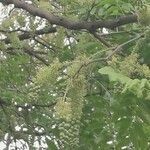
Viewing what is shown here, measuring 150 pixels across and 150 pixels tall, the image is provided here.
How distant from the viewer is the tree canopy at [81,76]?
2.25 meters

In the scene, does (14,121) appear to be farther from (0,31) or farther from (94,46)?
(94,46)

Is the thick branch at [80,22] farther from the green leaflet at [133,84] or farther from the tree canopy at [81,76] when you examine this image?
the green leaflet at [133,84]

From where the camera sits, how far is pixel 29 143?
5.01 metres

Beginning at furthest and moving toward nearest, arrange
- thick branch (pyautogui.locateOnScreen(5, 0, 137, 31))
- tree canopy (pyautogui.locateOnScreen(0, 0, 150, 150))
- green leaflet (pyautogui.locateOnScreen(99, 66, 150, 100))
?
thick branch (pyautogui.locateOnScreen(5, 0, 137, 31)) → tree canopy (pyautogui.locateOnScreen(0, 0, 150, 150)) → green leaflet (pyautogui.locateOnScreen(99, 66, 150, 100))

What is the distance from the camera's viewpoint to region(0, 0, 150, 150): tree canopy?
7.39 feet

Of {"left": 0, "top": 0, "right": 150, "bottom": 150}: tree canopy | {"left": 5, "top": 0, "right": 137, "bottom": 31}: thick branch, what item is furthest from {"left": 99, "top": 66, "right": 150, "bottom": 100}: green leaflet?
{"left": 5, "top": 0, "right": 137, "bottom": 31}: thick branch

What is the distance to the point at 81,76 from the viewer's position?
2.26m

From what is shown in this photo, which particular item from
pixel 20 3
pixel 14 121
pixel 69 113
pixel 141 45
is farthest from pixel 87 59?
pixel 14 121

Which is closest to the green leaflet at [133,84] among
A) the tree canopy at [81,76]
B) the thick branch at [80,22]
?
the tree canopy at [81,76]

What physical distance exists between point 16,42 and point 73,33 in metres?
0.75

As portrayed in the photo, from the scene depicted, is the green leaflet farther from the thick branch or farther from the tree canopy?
the thick branch

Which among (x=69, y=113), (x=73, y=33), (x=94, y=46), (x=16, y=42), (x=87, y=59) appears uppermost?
(x=73, y=33)

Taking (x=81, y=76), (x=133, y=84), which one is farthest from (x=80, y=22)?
(x=133, y=84)

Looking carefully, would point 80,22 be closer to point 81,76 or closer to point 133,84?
point 81,76
